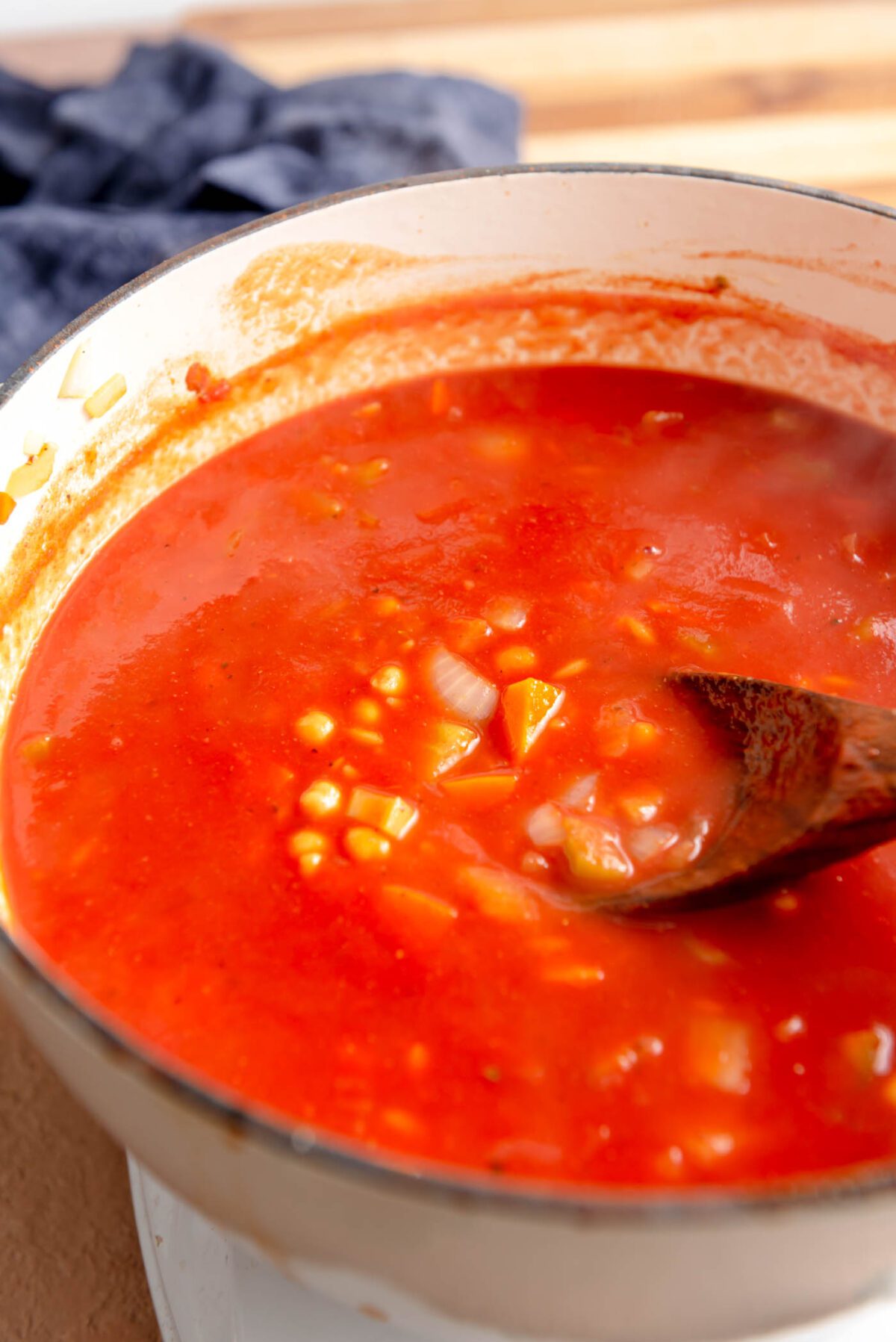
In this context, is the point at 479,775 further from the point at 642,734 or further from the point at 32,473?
the point at 32,473

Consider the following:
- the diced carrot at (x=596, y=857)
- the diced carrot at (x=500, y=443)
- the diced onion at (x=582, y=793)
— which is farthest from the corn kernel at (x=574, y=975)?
the diced carrot at (x=500, y=443)

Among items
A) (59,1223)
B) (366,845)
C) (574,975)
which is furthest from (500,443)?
(59,1223)

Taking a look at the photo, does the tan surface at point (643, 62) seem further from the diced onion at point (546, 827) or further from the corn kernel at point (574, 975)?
the corn kernel at point (574, 975)

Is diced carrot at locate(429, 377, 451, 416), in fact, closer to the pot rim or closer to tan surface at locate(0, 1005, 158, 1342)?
tan surface at locate(0, 1005, 158, 1342)

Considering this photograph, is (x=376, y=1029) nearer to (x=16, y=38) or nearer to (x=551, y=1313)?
(x=551, y=1313)

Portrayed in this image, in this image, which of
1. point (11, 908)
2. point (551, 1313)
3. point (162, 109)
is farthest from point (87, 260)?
point (551, 1313)
